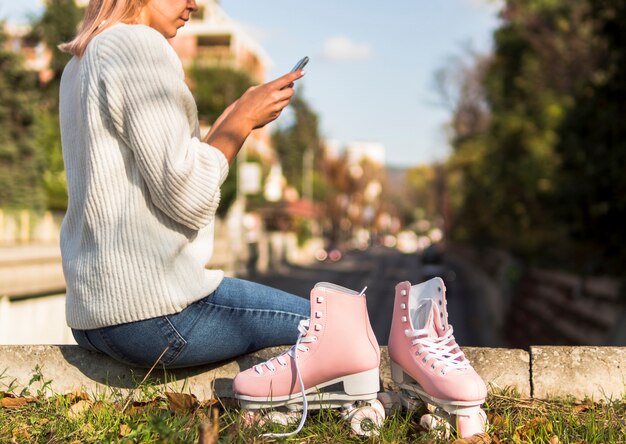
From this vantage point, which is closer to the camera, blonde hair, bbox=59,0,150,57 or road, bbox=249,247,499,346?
blonde hair, bbox=59,0,150,57

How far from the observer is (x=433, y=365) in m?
2.53

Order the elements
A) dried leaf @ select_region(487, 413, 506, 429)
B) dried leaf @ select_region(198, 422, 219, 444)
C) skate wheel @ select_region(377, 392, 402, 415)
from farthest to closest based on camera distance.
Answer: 1. skate wheel @ select_region(377, 392, 402, 415)
2. dried leaf @ select_region(487, 413, 506, 429)
3. dried leaf @ select_region(198, 422, 219, 444)

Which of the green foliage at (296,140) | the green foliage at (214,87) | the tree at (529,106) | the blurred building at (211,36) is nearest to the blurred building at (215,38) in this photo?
the blurred building at (211,36)

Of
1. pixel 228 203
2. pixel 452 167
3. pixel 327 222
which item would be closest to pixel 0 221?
pixel 228 203

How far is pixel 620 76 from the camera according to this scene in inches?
498

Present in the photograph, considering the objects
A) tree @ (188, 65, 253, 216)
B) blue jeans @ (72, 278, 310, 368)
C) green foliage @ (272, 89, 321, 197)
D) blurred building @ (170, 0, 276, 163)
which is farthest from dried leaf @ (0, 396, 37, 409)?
green foliage @ (272, 89, 321, 197)

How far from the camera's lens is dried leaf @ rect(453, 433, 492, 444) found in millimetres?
2367

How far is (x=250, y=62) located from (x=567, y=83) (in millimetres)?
49652

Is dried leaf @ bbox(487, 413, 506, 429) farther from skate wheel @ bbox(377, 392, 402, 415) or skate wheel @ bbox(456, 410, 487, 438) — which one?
skate wheel @ bbox(377, 392, 402, 415)

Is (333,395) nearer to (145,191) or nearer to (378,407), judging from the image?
(378,407)

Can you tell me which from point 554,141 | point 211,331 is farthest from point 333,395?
point 554,141

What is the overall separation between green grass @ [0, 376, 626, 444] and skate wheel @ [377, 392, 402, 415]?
1.3 inches

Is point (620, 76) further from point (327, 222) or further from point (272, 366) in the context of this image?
point (327, 222)

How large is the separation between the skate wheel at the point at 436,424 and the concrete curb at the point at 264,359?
0.49 meters
